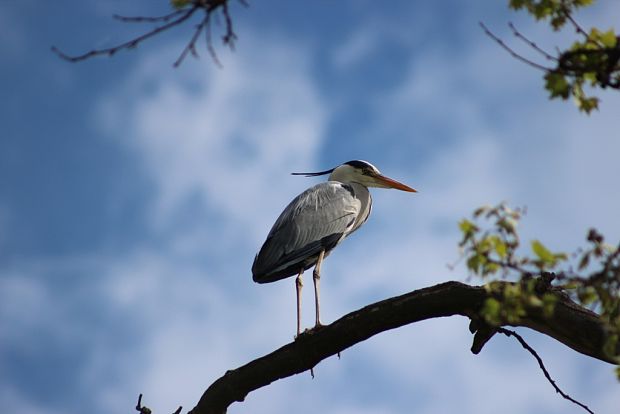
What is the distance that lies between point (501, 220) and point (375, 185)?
19.3 ft

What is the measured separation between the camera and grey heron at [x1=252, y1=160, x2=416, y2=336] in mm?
6875

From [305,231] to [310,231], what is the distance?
0.16ft

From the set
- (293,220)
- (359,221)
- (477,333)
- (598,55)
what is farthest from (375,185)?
(598,55)

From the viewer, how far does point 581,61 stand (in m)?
2.80

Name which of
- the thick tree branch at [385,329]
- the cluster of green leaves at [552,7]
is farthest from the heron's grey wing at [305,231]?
the cluster of green leaves at [552,7]

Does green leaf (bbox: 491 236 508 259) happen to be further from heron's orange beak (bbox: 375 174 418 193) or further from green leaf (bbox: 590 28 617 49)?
heron's orange beak (bbox: 375 174 418 193)

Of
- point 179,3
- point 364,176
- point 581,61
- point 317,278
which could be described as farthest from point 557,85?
point 364,176

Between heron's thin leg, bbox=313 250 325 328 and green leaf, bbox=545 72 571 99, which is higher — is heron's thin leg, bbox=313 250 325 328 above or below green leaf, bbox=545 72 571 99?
above

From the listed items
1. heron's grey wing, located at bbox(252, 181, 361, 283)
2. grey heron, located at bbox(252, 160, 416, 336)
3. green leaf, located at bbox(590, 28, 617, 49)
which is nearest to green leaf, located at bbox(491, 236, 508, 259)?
green leaf, located at bbox(590, 28, 617, 49)

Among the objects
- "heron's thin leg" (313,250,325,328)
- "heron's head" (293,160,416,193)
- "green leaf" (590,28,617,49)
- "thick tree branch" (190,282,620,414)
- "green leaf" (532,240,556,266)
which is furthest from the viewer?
"heron's head" (293,160,416,193)

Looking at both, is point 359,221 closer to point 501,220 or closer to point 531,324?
point 531,324

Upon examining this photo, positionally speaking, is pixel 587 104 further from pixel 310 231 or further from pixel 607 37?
pixel 310 231

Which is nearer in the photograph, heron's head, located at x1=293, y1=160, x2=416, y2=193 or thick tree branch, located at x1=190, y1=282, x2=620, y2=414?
thick tree branch, located at x1=190, y1=282, x2=620, y2=414

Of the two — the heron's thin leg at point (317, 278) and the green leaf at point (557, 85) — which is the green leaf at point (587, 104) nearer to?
the green leaf at point (557, 85)
